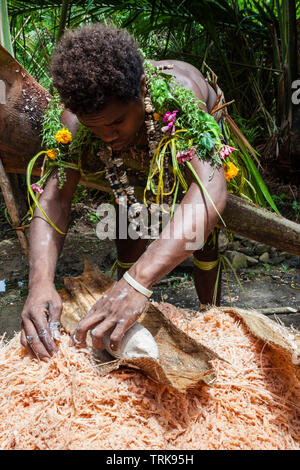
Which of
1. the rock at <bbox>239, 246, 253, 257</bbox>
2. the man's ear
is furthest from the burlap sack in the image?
the rock at <bbox>239, 246, 253, 257</bbox>

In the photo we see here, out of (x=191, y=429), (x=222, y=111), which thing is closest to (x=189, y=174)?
(x=222, y=111)

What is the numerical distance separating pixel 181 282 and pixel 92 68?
2651mm

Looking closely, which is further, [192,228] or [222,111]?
[222,111]

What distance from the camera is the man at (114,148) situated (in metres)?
1.27

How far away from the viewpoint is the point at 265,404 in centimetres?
121

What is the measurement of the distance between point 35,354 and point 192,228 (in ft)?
2.16

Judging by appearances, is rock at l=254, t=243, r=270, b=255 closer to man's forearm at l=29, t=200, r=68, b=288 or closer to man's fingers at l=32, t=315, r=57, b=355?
man's forearm at l=29, t=200, r=68, b=288

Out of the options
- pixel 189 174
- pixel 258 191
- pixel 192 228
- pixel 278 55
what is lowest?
pixel 258 191

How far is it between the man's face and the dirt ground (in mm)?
1528

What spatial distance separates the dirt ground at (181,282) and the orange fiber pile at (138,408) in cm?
154

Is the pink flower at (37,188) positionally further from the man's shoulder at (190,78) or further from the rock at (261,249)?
the rock at (261,249)

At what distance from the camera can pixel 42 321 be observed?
136 centimetres

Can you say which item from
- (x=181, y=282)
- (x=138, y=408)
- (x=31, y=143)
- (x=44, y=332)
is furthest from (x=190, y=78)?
(x=181, y=282)
